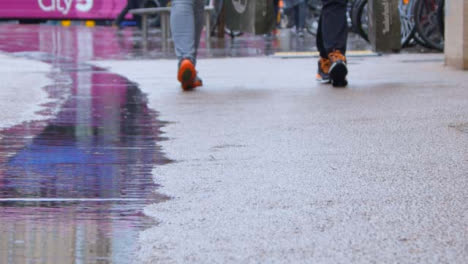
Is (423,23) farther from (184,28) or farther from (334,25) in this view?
(184,28)

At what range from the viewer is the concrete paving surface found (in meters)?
2.45

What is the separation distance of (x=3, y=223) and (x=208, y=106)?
10.1ft

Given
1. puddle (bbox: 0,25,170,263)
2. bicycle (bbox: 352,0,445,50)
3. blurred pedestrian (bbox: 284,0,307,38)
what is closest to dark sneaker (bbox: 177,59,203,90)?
puddle (bbox: 0,25,170,263)

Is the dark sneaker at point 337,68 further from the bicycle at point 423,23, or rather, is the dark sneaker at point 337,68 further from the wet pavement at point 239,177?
the bicycle at point 423,23

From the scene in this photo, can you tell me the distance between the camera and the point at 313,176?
341cm

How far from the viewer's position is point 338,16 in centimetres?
698

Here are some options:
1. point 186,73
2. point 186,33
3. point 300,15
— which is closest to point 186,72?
point 186,73

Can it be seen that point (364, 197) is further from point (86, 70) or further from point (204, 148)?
point (86, 70)

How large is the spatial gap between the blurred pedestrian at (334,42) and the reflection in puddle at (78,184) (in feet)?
5.36

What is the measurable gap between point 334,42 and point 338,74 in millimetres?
212

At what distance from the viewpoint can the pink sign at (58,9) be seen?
28.0 m

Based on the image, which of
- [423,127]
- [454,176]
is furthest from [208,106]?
[454,176]

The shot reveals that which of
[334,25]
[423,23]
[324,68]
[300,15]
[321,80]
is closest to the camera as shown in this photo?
[334,25]

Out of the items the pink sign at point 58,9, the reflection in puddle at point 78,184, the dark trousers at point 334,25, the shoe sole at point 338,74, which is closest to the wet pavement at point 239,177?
the reflection in puddle at point 78,184
